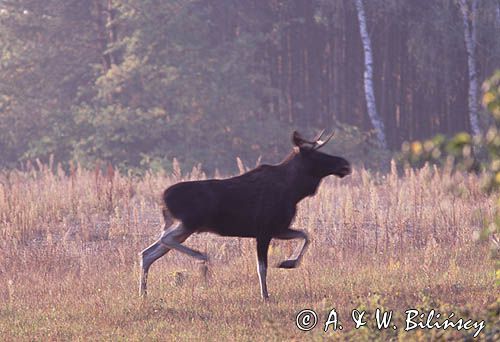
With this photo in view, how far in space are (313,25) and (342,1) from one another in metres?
1.68

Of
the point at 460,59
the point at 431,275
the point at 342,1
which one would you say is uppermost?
the point at 342,1

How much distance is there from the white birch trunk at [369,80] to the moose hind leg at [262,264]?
22801 mm

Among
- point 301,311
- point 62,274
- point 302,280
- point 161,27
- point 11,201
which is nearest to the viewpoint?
point 301,311

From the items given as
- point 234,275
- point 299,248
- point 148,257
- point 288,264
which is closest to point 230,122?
point 234,275

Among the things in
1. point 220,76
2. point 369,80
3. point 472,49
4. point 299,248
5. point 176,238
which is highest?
point 472,49

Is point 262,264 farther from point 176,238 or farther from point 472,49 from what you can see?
point 472,49

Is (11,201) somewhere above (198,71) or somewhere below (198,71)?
below

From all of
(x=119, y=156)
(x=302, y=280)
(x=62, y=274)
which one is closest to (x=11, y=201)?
(x=62, y=274)

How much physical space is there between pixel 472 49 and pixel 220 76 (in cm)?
839

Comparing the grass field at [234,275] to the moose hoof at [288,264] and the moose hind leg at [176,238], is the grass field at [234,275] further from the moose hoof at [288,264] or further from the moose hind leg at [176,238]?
the moose hind leg at [176,238]

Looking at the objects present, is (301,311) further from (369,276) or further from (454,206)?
(454,206)

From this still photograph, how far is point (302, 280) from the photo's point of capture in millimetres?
11898

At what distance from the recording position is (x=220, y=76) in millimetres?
31156

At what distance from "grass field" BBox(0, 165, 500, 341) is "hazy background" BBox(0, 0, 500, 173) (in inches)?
458
